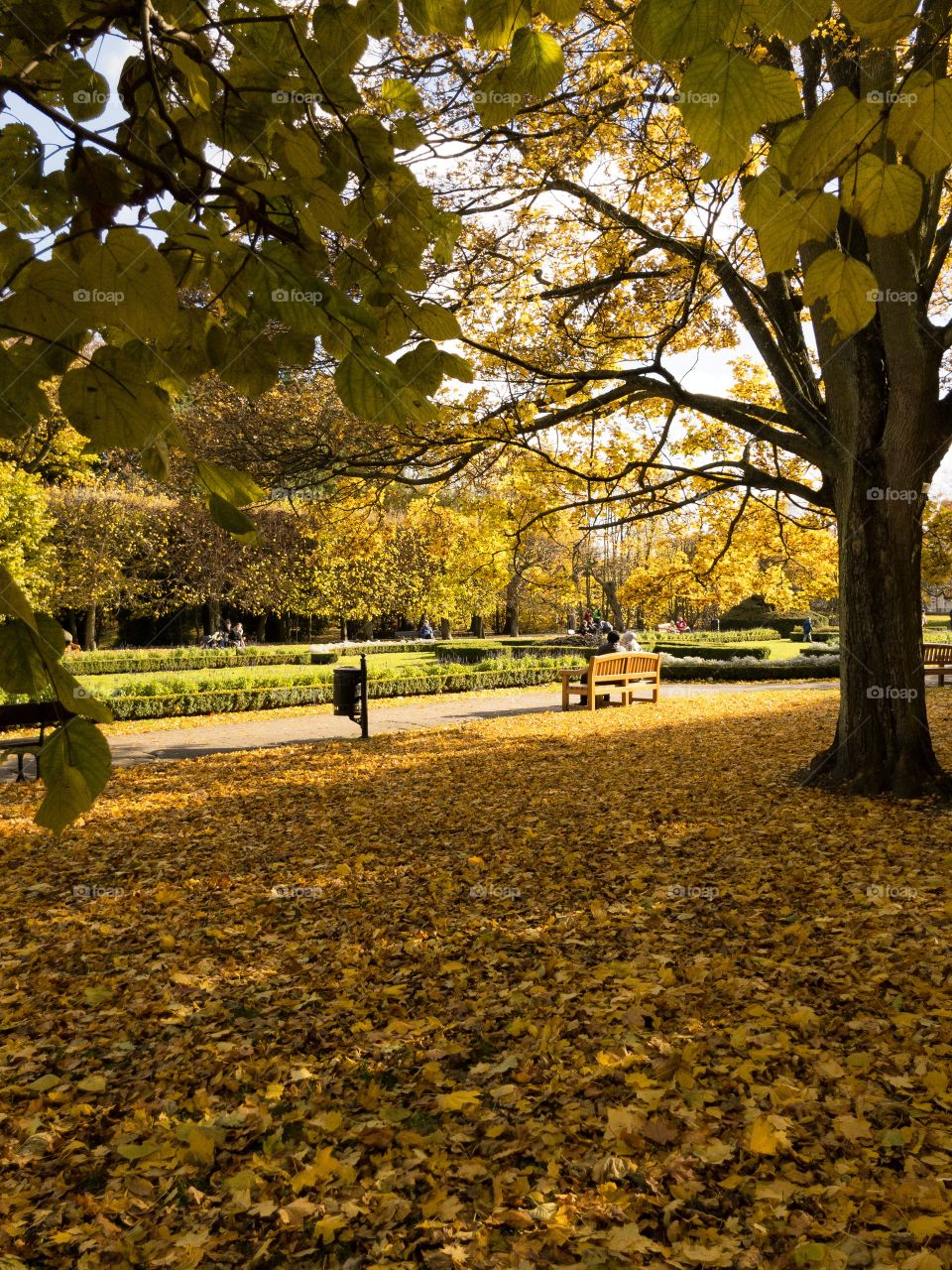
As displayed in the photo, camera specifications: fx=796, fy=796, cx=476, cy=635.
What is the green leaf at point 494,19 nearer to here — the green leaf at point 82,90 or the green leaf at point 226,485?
the green leaf at point 226,485

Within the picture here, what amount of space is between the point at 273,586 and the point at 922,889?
32.5 meters

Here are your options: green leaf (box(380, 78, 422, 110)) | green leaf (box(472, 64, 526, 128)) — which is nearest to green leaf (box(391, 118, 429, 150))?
green leaf (box(380, 78, 422, 110))

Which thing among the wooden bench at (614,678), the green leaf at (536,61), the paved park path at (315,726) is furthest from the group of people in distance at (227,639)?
the green leaf at (536,61)

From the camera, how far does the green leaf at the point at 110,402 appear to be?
1126 millimetres

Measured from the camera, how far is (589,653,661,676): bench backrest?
14.1 m

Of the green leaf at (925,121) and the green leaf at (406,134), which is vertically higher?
the green leaf at (406,134)

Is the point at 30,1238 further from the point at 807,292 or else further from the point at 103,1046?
the point at 807,292

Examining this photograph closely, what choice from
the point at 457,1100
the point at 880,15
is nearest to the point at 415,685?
the point at 457,1100

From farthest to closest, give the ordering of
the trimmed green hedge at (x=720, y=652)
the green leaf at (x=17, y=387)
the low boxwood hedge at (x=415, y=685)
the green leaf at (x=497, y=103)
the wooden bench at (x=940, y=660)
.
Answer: the trimmed green hedge at (x=720, y=652) → the wooden bench at (x=940, y=660) → the low boxwood hedge at (x=415, y=685) → the green leaf at (x=497, y=103) → the green leaf at (x=17, y=387)

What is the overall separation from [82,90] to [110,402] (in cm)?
165

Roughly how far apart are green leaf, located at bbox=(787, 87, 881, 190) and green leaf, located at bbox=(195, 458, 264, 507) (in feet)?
3.31

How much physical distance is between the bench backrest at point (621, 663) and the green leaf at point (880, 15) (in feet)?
42.9

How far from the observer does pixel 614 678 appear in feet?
48.0

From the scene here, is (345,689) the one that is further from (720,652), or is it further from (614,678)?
(720,652)
